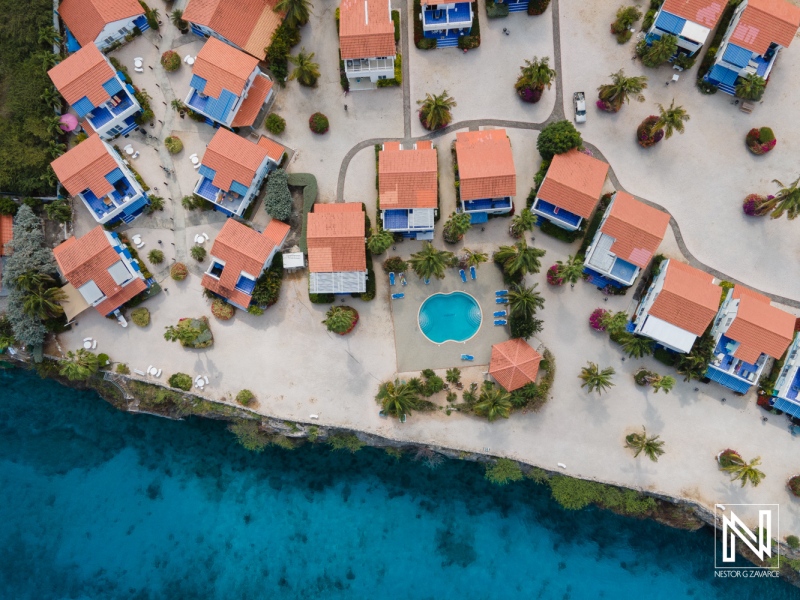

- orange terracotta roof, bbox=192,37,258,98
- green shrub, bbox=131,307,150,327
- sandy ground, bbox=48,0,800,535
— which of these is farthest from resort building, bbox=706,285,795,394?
green shrub, bbox=131,307,150,327

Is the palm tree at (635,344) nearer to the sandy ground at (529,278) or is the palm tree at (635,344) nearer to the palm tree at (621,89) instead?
the sandy ground at (529,278)

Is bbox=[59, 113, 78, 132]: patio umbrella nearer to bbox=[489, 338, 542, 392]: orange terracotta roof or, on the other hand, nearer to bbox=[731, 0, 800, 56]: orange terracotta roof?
bbox=[489, 338, 542, 392]: orange terracotta roof

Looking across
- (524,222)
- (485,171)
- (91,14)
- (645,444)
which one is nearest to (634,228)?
(524,222)

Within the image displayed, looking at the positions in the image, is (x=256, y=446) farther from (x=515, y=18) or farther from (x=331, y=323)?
(x=515, y=18)

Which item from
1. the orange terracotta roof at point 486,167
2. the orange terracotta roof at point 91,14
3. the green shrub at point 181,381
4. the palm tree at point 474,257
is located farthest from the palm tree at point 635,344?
the orange terracotta roof at point 91,14

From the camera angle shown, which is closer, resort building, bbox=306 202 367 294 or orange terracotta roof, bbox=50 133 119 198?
resort building, bbox=306 202 367 294
